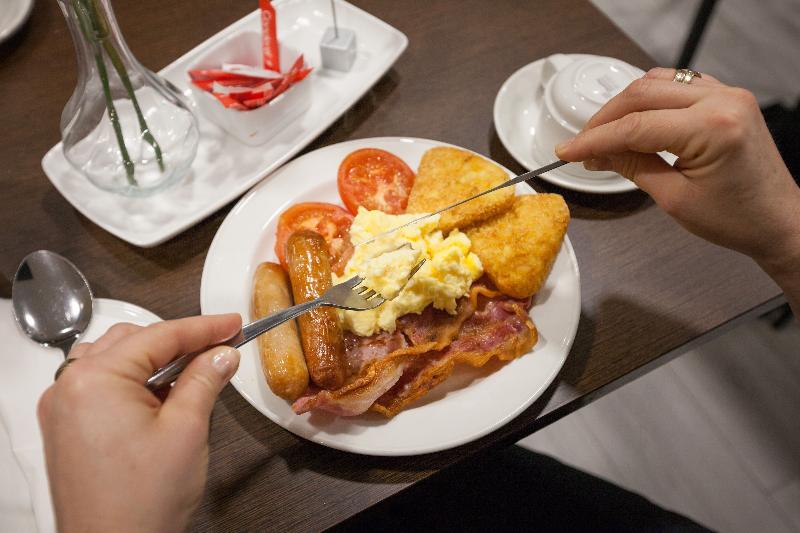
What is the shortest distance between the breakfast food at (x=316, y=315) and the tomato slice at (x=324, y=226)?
115 millimetres

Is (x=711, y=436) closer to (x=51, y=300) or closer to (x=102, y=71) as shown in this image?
(x=51, y=300)

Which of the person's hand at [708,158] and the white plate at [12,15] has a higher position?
the person's hand at [708,158]

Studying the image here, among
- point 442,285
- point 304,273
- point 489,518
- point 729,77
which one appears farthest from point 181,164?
point 729,77

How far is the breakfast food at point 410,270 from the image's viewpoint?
142 centimetres

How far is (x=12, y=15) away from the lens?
221 cm

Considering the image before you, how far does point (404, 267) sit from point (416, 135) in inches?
27.8

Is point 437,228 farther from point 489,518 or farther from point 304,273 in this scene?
point 489,518

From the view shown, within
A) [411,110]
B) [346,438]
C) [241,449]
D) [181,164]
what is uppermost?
[411,110]

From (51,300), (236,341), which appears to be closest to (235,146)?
(51,300)

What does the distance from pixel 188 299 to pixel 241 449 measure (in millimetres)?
490

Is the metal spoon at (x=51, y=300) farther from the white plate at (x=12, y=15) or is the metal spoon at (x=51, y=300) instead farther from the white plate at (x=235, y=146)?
the white plate at (x=12, y=15)

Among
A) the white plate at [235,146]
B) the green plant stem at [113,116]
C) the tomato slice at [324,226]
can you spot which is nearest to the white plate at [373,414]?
the tomato slice at [324,226]

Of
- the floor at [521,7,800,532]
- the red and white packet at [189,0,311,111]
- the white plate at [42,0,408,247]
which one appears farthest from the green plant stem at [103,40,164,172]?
the floor at [521,7,800,532]

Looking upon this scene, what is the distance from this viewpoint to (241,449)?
4.61 feet
